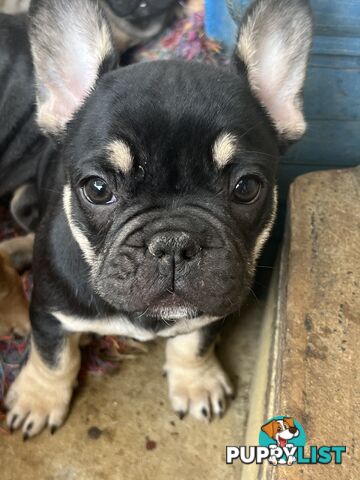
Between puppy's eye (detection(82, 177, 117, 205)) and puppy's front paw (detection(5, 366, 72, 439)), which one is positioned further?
puppy's front paw (detection(5, 366, 72, 439))

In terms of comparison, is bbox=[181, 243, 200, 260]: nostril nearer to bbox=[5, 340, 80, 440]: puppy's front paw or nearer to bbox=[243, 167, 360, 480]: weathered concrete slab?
bbox=[243, 167, 360, 480]: weathered concrete slab

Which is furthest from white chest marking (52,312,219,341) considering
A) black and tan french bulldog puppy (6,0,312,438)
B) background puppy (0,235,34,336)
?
background puppy (0,235,34,336)

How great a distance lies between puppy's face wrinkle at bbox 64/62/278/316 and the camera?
1.26 m

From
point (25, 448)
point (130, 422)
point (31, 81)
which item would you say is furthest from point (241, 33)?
point (25, 448)

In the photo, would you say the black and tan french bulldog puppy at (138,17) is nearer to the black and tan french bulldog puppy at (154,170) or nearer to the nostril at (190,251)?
the black and tan french bulldog puppy at (154,170)

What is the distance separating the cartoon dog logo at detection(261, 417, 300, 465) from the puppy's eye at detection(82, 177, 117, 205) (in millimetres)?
678

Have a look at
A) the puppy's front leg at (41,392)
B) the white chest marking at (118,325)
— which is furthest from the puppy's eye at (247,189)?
the puppy's front leg at (41,392)

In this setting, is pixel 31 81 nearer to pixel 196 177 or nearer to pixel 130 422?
pixel 196 177

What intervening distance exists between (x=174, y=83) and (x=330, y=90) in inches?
30.1

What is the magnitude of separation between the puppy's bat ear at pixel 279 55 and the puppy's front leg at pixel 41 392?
3.05 ft

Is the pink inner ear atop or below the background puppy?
atop

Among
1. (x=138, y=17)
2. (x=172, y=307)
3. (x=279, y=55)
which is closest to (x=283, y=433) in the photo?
(x=172, y=307)

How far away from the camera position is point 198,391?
198 centimetres

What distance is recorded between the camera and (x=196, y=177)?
131cm
